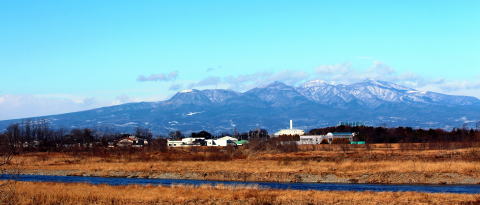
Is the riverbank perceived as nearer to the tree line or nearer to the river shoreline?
the river shoreline

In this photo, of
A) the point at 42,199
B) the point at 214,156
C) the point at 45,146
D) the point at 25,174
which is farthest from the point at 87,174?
the point at 45,146

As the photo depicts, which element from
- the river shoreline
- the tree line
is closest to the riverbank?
the river shoreline

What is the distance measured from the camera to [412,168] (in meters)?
Result: 59.7

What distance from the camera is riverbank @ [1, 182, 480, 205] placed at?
33844 mm

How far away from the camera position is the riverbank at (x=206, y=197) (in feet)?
111

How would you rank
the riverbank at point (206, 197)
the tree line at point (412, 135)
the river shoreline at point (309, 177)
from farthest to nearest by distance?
the tree line at point (412, 135), the river shoreline at point (309, 177), the riverbank at point (206, 197)

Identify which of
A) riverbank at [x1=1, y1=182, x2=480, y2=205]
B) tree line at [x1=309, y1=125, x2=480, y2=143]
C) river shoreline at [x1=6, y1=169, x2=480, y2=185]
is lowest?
river shoreline at [x1=6, y1=169, x2=480, y2=185]

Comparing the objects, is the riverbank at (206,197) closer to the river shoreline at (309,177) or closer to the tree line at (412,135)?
the river shoreline at (309,177)

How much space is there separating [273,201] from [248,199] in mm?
1610

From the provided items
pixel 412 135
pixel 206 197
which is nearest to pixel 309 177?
pixel 206 197

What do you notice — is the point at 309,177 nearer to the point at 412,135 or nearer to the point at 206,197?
the point at 206,197

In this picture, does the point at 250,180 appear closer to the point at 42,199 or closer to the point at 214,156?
the point at 42,199

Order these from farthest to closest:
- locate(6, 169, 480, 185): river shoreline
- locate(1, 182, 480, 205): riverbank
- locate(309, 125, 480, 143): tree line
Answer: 1. locate(309, 125, 480, 143): tree line
2. locate(6, 169, 480, 185): river shoreline
3. locate(1, 182, 480, 205): riverbank

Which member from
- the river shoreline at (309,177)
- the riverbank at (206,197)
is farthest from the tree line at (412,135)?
the riverbank at (206,197)
